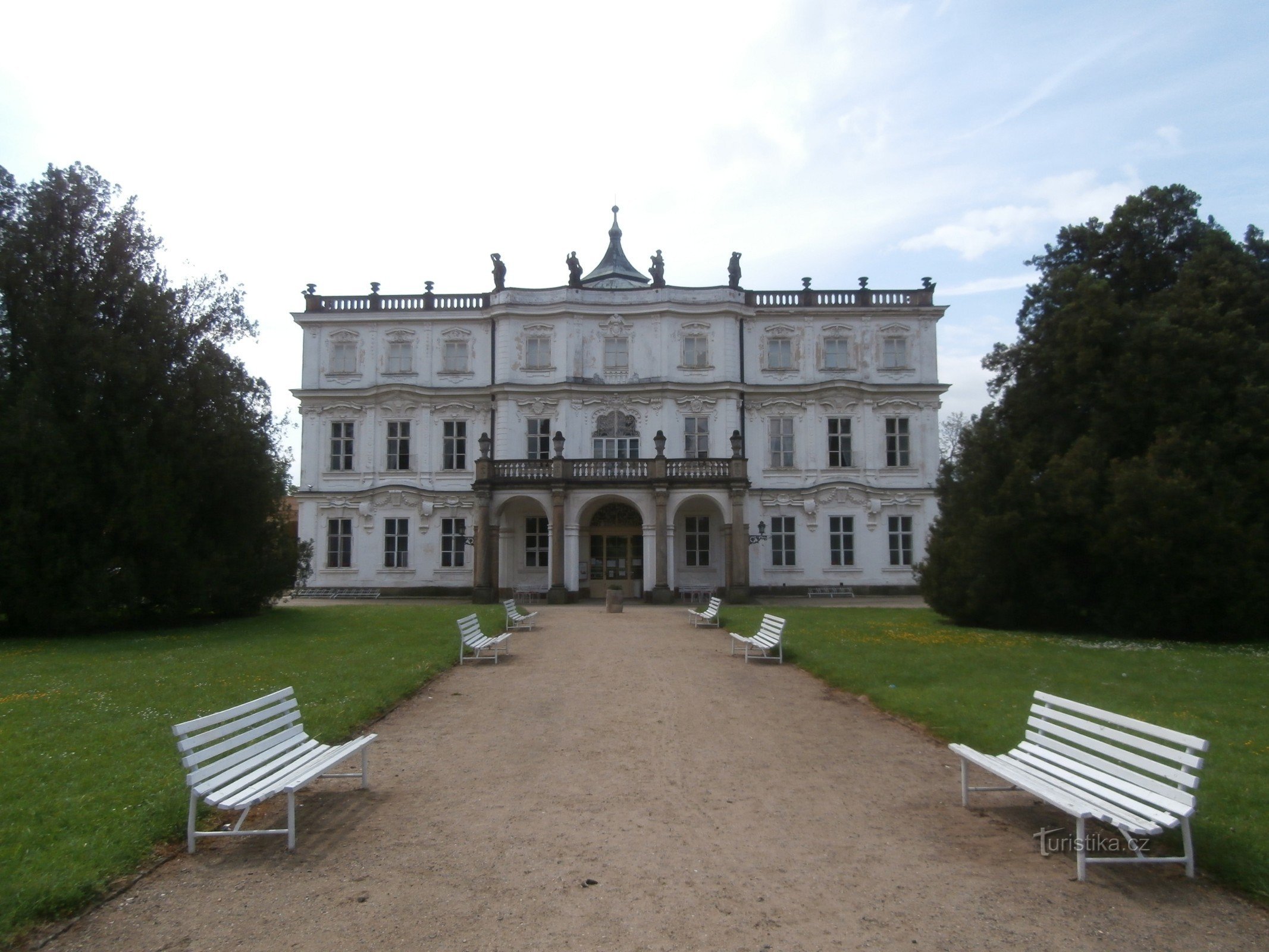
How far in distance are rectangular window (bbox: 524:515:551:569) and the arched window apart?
3853 mm

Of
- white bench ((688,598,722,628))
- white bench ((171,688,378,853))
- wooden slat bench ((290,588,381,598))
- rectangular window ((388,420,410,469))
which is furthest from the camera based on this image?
rectangular window ((388,420,410,469))

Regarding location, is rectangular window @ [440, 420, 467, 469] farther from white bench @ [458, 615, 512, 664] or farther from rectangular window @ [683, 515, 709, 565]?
white bench @ [458, 615, 512, 664]

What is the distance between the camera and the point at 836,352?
40438mm

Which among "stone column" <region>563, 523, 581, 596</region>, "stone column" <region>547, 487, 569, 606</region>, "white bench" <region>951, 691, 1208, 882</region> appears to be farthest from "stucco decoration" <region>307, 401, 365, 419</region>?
"white bench" <region>951, 691, 1208, 882</region>

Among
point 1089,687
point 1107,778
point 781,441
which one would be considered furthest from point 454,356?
point 1107,778

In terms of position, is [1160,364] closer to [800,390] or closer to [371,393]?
[800,390]

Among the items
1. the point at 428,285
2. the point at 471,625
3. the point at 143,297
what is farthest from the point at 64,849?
the point at 428,285

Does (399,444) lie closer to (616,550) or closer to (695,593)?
(616,550)

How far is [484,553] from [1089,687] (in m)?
25.6

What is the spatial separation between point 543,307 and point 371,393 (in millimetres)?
8507

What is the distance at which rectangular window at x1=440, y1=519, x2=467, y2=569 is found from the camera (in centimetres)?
3912

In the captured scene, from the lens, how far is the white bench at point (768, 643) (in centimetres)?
1689

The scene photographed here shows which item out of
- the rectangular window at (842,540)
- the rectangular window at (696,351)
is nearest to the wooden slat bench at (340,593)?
the rectangular window at (696,351)

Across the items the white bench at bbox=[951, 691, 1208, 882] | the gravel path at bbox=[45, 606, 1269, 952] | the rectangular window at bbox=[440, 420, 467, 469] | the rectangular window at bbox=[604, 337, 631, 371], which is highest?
the rectangular window at bbox=[604, 337, 631, 371]
